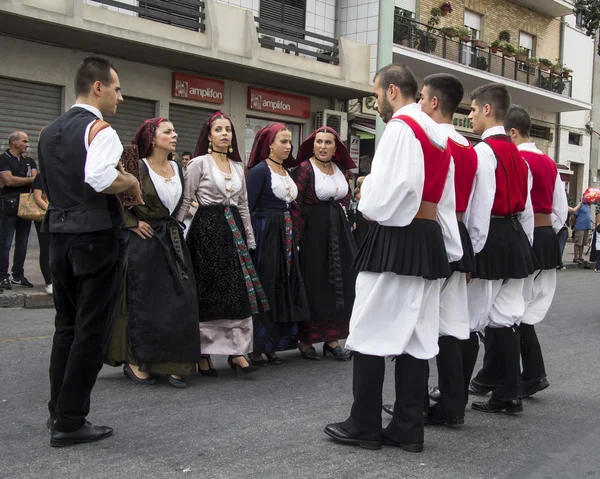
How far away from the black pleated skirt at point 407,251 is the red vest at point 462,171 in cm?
55

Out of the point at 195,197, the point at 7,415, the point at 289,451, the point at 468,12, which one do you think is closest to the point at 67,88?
the point at 195,197

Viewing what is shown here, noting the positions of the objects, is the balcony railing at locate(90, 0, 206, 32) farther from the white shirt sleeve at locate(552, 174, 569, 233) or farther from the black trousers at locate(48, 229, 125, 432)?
the black trousers at locate(48, 229, 125, 432)

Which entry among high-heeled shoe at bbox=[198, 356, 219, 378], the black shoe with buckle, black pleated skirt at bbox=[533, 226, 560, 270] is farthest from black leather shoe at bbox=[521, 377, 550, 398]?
the black shoe with buckle

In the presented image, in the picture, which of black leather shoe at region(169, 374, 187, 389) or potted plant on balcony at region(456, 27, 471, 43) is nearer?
black leather shoe at region(169, 374, 187, 389)

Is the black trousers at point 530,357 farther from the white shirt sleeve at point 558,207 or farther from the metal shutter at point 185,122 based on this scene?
the metal shutter at point 185,122

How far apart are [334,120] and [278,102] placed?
1.96 m

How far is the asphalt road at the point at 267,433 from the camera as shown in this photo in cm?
394

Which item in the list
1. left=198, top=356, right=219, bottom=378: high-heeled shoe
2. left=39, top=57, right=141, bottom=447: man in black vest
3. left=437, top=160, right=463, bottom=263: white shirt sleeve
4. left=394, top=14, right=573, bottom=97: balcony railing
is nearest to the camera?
left=39, top=57, right=141, bottom=447: man in black vest

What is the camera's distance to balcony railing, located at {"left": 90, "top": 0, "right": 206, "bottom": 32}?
1614 cm

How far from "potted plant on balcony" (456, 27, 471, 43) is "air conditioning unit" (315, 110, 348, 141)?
20.4 feet

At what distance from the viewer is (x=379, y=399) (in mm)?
4242

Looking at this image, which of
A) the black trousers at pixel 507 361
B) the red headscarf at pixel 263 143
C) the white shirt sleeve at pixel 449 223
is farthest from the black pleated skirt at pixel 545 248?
the red headscarf at pixel 263 143

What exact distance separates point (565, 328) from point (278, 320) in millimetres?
4084

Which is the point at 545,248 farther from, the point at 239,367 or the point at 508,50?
the point at 508,50
